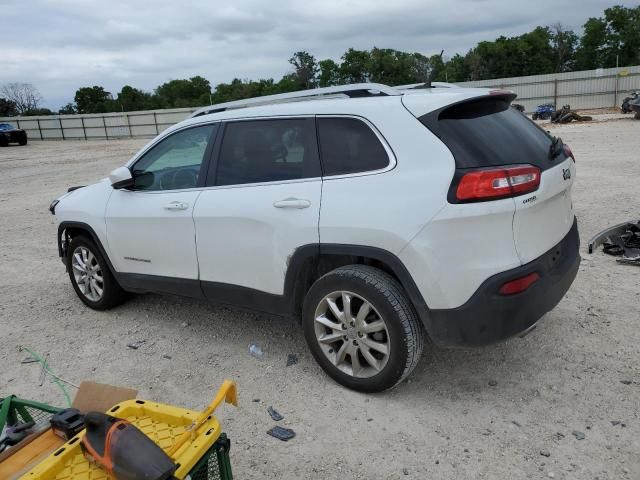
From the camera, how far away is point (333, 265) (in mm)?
3568

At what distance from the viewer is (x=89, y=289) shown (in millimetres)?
5090

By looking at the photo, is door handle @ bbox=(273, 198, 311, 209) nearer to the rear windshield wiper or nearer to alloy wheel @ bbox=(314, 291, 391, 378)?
alloy wheel @ bbox=(314, 291, 391, 378)

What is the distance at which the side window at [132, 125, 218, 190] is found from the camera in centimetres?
412

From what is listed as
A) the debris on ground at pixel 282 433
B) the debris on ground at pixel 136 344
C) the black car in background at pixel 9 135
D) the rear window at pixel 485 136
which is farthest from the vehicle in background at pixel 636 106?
the black car in background at pixel 9 135

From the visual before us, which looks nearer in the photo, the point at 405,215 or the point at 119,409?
the point at 119,409

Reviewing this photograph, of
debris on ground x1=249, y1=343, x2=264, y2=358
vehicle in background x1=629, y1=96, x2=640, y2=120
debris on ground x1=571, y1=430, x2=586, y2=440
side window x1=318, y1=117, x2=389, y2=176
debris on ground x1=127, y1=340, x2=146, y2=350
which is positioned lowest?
debris on ground x1=571, y1=430, x2=586, y2=440

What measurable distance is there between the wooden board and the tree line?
66109mm

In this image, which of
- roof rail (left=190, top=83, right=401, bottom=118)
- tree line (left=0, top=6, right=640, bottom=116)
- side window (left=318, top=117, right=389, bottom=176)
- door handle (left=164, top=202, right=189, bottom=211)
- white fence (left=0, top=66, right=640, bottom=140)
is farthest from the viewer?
tree line (left=0, top=6, right=640, bottom=116)

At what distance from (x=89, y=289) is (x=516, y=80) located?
44226 millimetres

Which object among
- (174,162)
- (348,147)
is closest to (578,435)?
(348,147)

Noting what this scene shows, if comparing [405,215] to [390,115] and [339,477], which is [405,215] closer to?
[390,115]

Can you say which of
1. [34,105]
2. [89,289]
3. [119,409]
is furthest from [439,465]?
[34,105]

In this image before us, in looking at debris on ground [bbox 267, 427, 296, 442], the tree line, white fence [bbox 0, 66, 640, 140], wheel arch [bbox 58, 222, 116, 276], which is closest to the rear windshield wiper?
debris on ground [bbox 267, 427, 296, 442]

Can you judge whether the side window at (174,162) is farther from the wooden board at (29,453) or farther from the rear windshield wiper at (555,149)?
the rear windshield wiper at (555,149)
